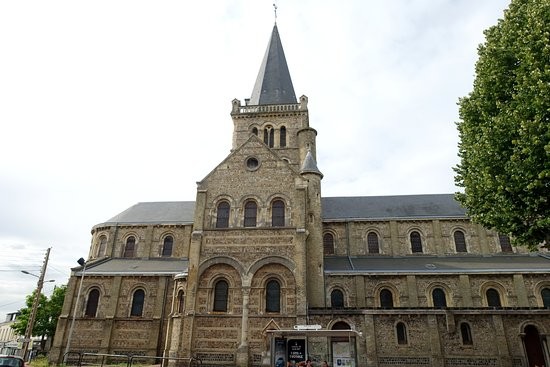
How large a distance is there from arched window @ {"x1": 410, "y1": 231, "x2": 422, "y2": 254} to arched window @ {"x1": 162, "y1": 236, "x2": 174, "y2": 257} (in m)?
20.0

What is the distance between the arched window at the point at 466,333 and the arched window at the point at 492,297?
15.0ft

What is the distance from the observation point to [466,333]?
2139cm

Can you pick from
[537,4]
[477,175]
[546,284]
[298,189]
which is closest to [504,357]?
[546,284]

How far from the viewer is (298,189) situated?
76.3 feet

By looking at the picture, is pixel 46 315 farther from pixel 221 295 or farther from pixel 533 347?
Answer: pixel 533 347

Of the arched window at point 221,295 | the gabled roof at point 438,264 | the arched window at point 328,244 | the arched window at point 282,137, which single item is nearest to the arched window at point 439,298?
the gabled roof at point 438,264

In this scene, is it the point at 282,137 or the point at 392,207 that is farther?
the point at 282,137

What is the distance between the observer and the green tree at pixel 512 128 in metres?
11.9

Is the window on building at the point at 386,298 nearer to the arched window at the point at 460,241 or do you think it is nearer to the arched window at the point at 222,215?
the arched window at the point at 460,241

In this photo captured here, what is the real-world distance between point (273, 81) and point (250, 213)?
2207cm

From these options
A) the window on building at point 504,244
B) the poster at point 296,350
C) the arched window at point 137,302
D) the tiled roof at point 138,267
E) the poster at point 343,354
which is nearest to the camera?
the poster at point 296,350

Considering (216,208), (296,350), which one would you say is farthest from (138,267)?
(296,350)

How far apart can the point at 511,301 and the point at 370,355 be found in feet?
35.7

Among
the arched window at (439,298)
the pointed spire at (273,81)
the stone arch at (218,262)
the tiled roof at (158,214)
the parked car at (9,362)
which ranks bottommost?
the parked car at (9,362)
